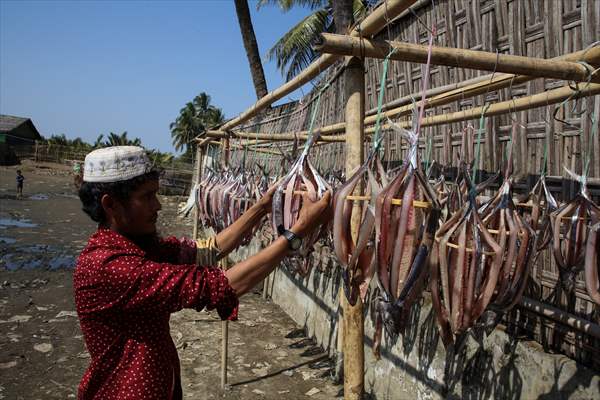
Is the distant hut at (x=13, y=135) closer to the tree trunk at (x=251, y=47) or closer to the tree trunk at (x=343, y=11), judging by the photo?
the tree trunk at (x=251, y=47)

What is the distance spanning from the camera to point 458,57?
76.9 inches

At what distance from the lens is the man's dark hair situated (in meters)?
1.76

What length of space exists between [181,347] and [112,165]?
452 centimetres

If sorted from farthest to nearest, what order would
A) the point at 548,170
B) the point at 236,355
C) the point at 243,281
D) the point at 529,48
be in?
the point at 236,355 → the point at 529,48 → the point at 548,170 → the point at 243,281

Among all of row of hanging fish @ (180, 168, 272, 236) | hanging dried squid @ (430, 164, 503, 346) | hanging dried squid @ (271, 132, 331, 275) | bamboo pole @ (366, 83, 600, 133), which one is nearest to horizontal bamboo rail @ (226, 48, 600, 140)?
bamboo pole @ (366, 83, 600, 133)

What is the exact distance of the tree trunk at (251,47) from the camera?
1340 centimetres

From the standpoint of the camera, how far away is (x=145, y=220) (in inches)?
73.1

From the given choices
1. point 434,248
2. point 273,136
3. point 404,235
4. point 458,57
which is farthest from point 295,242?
point 273,136

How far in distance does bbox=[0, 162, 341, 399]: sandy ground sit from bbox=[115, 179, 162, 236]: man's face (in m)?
3.35

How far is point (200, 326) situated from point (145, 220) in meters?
5.01

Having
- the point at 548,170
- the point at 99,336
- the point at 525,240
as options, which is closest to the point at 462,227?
the point at 525,240

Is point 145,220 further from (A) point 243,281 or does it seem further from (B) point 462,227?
(B) point 462,227

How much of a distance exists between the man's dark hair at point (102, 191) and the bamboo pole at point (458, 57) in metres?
0.87

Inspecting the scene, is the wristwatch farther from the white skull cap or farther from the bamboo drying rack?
the white skull cap
